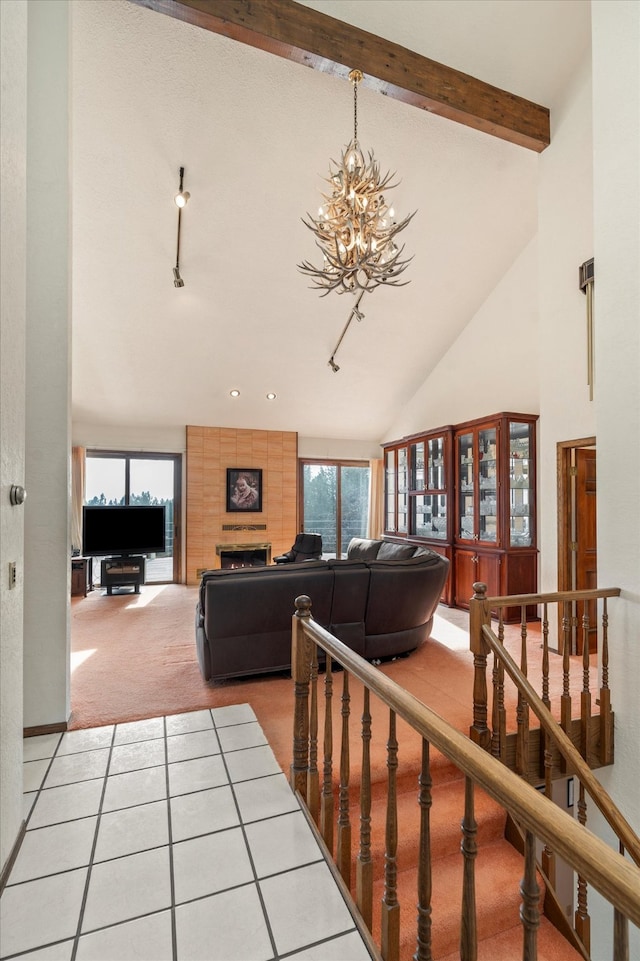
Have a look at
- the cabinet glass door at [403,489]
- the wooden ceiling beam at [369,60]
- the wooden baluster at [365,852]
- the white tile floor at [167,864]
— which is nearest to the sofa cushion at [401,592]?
the white tile floor at [167,864]

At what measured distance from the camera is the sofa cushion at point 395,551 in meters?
4.93

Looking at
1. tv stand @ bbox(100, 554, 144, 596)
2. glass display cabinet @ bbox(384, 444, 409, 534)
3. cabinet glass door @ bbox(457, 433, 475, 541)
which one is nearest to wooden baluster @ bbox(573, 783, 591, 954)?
cabinet glass door @ bbox(457, 433, 475, 541)

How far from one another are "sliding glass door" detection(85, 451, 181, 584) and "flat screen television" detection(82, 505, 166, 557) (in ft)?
2.10

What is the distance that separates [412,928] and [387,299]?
5.67 metres

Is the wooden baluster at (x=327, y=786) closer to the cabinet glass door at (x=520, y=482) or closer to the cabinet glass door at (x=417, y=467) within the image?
the cabinet glass door at (x=520, y=482)

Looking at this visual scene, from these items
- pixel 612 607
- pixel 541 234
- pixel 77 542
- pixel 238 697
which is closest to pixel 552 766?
pixel 612 607

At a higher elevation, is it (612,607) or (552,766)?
(612,607)

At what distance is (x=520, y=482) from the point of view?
5.29 m

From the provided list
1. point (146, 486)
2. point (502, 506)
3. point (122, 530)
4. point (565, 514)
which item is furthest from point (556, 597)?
point (146, 486)

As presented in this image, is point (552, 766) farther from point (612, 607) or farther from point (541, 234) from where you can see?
point (541, 234)

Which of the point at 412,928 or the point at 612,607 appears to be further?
the point at 612,607

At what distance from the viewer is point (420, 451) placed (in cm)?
673

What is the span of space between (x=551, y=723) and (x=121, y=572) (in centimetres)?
584

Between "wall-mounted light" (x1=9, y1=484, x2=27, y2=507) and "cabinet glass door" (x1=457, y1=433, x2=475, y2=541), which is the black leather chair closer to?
"cabinet glass door" (x1=457, y1=433, x2=475, y2=541)
